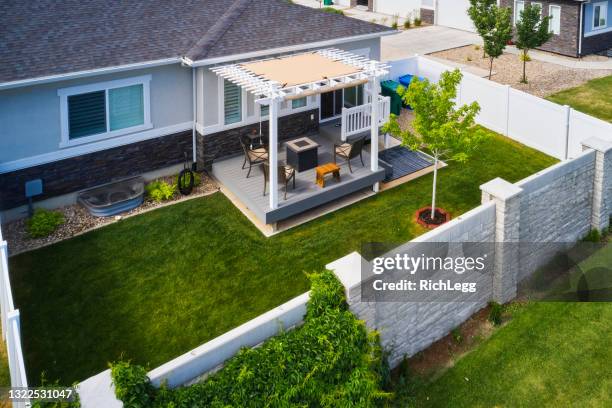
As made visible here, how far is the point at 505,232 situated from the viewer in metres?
12.5

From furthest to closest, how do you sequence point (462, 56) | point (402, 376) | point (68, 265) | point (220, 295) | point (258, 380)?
point (462, 56), point (68, 265), point (220, 295), point (402, 376), point (258, 380)

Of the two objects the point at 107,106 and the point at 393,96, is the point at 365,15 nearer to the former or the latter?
the point at 393,96

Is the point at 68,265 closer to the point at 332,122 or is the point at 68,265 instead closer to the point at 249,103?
A: the point at 249,103

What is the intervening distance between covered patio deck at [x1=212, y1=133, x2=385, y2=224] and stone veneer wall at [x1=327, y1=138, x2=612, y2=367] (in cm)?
489

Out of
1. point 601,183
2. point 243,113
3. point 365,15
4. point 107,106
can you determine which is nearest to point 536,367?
point 601,183

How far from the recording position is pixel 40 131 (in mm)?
15375

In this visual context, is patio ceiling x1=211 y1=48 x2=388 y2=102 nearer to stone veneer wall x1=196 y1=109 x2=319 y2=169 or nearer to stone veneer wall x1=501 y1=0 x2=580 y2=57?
stone veneer wall x1=196 y1=109 x2=319 y2=169

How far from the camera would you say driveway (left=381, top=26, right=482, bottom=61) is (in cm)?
3372

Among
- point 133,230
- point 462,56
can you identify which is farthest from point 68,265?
point 462,56

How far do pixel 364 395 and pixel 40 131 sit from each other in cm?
1149

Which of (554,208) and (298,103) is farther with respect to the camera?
(298,103)

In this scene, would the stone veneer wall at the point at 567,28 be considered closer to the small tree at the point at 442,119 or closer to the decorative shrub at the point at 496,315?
the small tree at the point at 442,119

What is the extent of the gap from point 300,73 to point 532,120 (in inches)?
369

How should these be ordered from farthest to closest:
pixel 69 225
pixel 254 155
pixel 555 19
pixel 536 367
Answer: pixel 555 19, pixel 254 155, pixel 69 225, pixel 536 367
